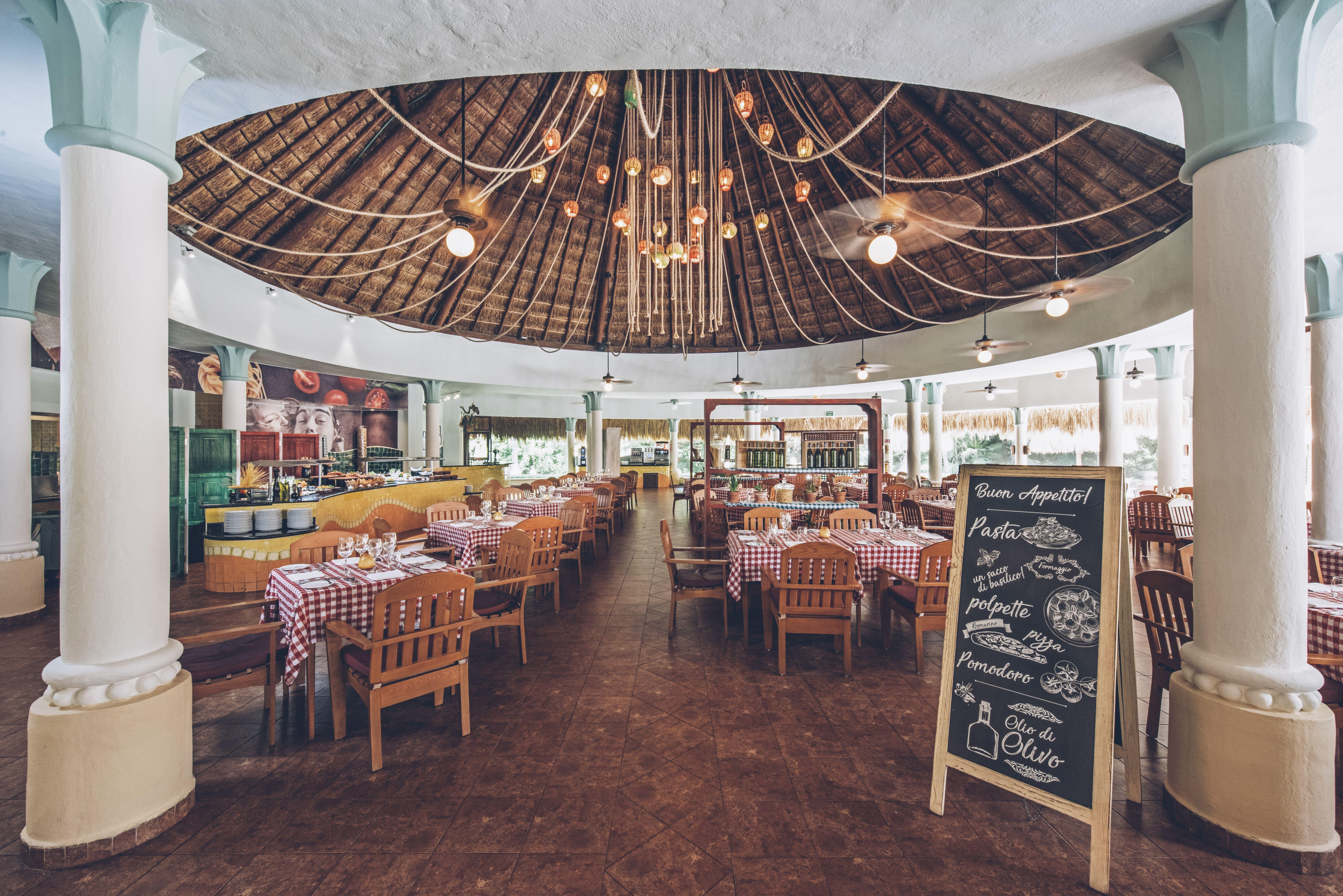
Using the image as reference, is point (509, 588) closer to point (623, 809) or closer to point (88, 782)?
point (623, 809)

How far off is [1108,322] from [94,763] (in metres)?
11.9

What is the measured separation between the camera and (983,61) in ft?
9.21

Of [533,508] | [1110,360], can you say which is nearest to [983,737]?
[533,508]

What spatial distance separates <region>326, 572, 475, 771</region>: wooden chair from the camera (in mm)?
3043

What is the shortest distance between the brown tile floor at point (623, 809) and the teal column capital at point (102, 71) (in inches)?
128

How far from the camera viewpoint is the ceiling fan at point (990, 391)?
49.6 feet

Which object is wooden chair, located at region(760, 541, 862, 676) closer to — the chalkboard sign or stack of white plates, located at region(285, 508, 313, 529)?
the chalkboard sign

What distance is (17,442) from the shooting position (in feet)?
18.3

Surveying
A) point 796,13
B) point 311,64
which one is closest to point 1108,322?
point 796,13

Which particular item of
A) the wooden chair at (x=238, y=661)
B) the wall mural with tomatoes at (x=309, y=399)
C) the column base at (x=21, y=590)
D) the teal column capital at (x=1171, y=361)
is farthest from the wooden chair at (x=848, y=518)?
the wall mural with tomatoes at (x=309, y=399)

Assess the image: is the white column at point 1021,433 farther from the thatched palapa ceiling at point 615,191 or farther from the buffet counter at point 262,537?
the buffet counter at point 262,537

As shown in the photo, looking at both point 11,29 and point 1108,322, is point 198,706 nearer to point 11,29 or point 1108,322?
point 11,29

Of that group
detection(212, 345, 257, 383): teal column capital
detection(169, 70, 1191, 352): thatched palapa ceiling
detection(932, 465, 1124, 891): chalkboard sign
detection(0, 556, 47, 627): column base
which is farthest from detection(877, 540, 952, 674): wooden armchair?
detection(212, 345, 257, 383): teal column capital

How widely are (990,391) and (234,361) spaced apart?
1785cm
